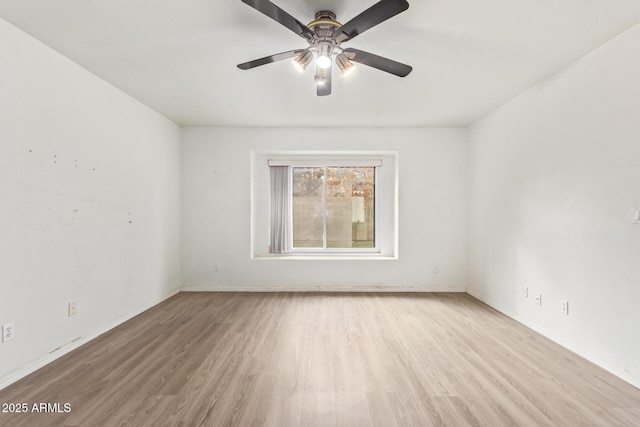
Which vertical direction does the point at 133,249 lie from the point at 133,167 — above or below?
below

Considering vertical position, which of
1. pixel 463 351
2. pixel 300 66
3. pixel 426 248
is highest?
pixel 300 66

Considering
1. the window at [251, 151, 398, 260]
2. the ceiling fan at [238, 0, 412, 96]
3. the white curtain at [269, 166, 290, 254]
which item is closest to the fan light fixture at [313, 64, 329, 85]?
the ceiling fan at [238, 0, 412, 96]

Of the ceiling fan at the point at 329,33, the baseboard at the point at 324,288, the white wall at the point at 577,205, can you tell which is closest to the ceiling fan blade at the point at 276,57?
the ceiling fan at the point at 329,33

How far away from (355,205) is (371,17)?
3504 millimetres

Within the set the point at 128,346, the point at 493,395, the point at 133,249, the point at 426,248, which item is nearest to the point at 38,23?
the point at 133,249

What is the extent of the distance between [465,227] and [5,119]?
195 inches

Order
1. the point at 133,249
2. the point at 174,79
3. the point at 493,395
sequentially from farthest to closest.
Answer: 1. the point at 133,249
2. the point at 174,79
3. the point at 493,395

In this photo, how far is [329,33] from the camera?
1979 millimetres

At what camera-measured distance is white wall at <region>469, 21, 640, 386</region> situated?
2193 millimetres

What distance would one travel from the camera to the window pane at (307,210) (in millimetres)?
5051

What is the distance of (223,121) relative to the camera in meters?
4.34

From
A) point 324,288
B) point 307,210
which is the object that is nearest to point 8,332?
point 324,288

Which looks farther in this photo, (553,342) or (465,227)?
(465,227)

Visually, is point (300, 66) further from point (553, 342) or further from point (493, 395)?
point (553, 342)
